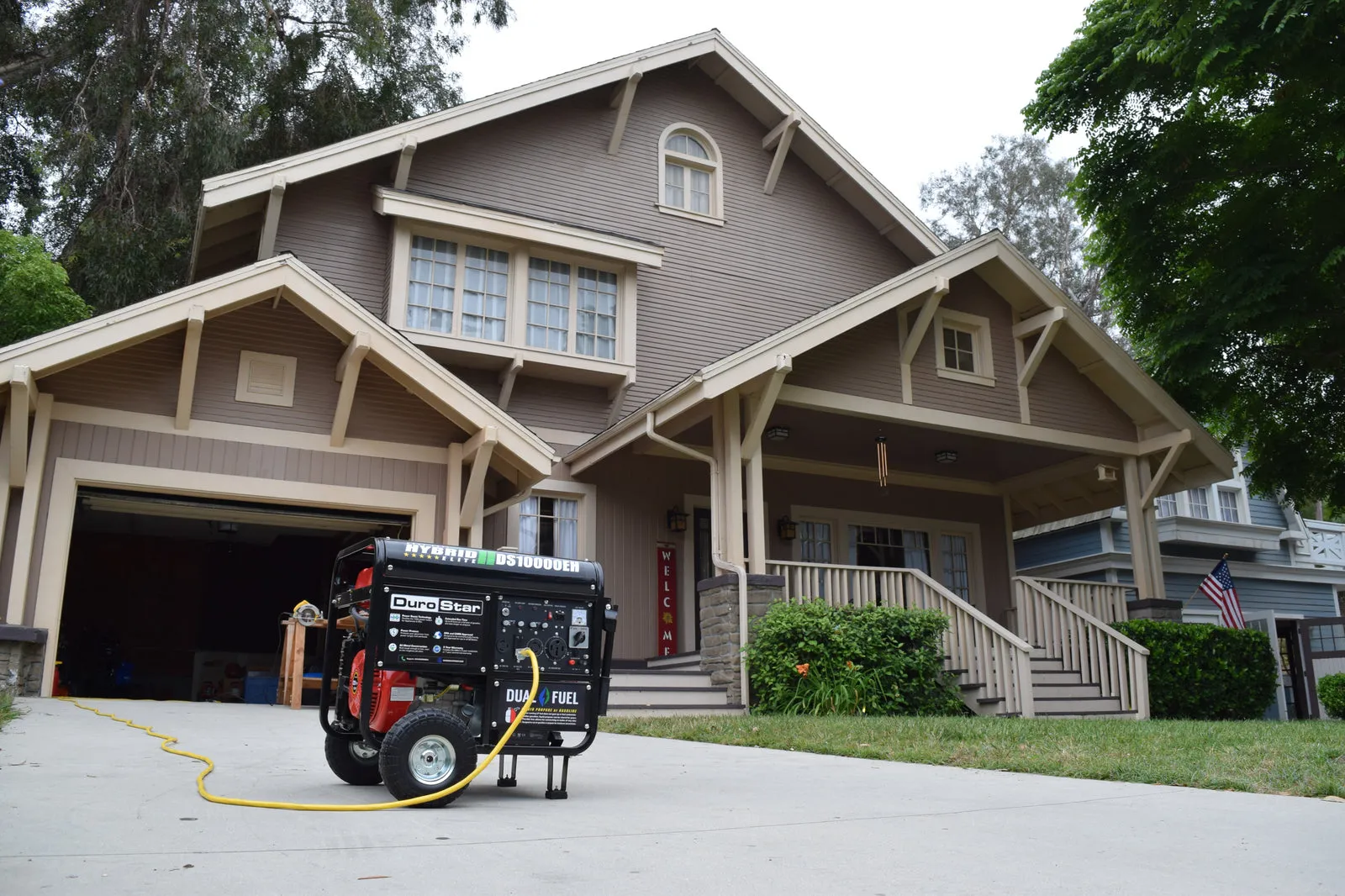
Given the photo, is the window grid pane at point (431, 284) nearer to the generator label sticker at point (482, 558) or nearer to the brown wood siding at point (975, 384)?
the brown wood siding at point (975, 384)

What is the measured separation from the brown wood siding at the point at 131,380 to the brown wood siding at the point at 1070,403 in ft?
31.5

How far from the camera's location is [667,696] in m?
10.5

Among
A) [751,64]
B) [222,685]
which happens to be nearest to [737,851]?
[751,64]

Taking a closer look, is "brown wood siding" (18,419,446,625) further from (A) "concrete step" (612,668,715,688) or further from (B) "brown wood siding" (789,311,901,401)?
(B) "brown wood siding" (789,311,901,401)

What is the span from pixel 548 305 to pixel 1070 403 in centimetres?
663

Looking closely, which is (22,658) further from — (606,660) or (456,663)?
(606,660)

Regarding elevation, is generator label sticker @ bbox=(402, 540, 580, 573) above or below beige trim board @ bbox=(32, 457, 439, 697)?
below

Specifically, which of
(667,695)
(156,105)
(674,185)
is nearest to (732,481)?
Result: (667,695)

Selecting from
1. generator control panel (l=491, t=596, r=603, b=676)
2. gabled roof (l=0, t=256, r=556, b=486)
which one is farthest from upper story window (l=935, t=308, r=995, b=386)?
generator control panel (l=491, t=596, r=603, b=676)

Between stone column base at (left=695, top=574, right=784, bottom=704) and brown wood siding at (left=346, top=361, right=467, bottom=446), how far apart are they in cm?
312

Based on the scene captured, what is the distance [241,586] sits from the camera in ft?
58.4

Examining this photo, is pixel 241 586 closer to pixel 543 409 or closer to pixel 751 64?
pixel 543 409

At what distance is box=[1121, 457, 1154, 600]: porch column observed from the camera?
13445mm

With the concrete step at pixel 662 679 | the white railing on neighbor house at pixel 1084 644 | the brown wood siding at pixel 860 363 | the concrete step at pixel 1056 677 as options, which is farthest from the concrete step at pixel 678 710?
the white railing on neighbor house at pixel 1084 644
